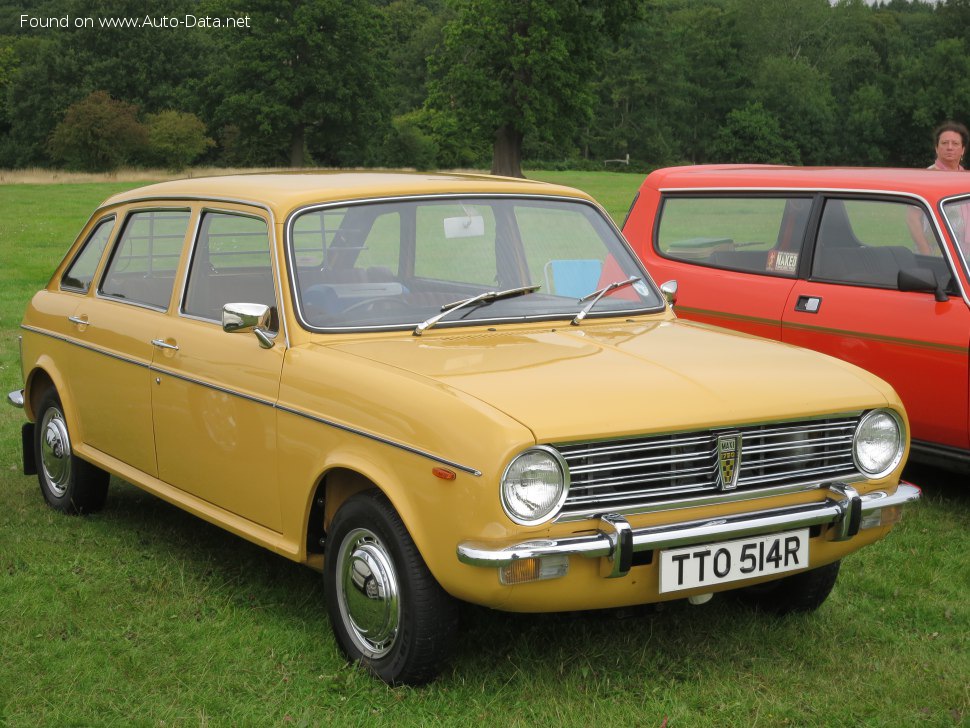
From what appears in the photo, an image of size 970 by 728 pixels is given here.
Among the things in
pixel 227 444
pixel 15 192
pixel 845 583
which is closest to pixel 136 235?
pixel 227 444

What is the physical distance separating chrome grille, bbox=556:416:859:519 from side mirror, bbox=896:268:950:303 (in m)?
2.44

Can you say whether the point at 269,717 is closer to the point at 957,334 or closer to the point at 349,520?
the point at 349,520

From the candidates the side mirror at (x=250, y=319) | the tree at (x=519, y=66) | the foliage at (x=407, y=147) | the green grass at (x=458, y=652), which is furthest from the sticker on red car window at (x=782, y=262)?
the foliage at (x=407, y=147)

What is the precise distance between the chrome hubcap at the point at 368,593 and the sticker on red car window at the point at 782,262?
4147 millimetres

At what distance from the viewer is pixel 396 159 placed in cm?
7750

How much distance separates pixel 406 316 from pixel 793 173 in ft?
12.8

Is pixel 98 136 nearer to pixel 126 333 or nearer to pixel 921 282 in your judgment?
pixel 126 333

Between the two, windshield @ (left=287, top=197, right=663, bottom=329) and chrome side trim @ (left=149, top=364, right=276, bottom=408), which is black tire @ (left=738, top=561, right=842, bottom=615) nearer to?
windshield @ (left=287, top=197, right=663, bottom=329)

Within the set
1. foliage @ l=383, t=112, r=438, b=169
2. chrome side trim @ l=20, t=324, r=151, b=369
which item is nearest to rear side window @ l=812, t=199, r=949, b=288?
chrome side trim @ l=20, t=324, r=151, b=369

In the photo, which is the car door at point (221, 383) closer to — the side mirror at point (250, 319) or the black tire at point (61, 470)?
the side mirror at point (250, 319)

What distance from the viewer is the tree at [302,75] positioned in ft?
230

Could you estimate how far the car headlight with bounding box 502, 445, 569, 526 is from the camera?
370 centimetres

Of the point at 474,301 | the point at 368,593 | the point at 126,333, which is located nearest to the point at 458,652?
the point at 368,593

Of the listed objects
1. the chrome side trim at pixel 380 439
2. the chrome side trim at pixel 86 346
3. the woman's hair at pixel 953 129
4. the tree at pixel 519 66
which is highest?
the tree at pixel 519 66
